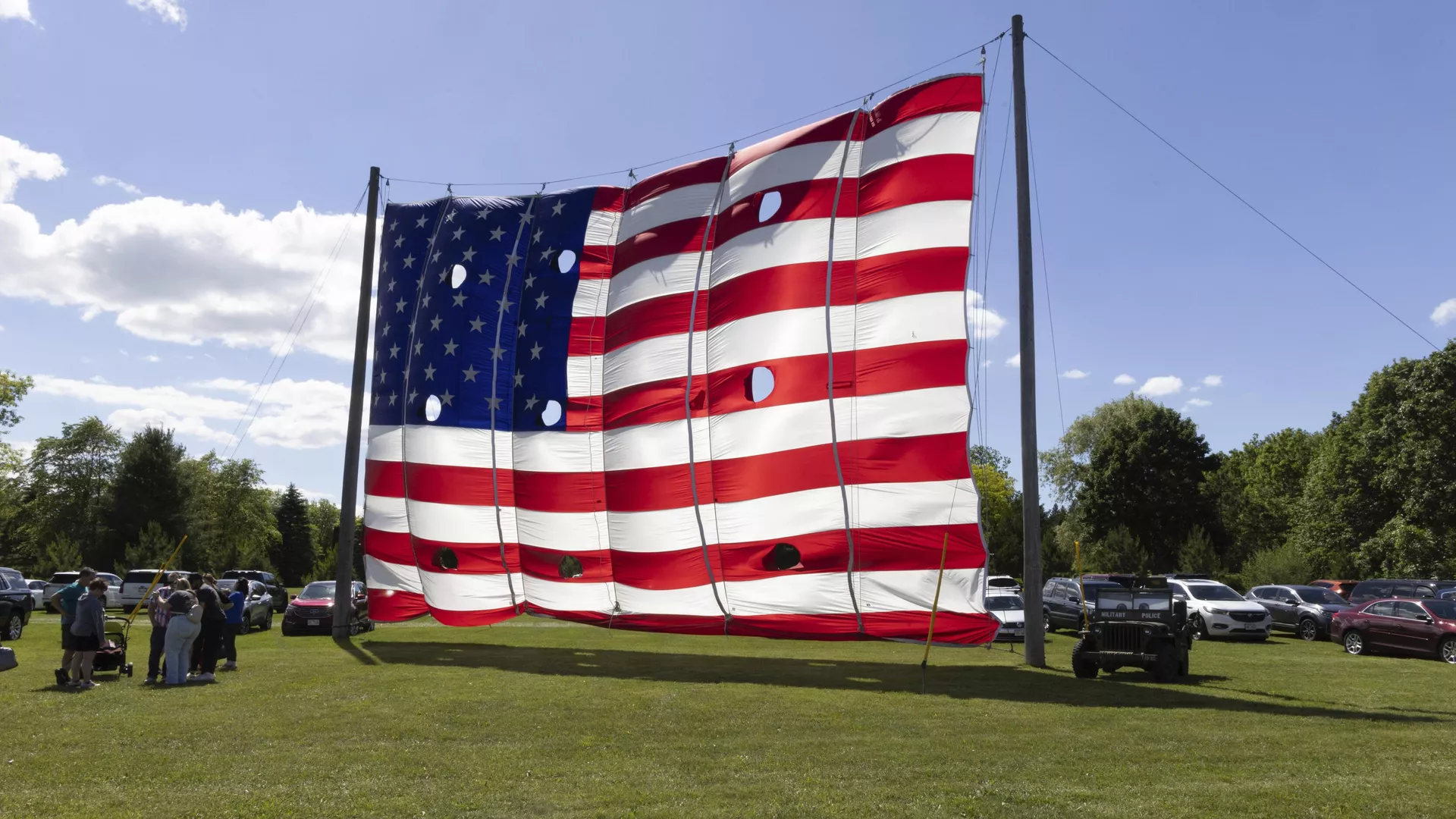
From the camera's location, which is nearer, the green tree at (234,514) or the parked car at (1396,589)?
the parked car at (1396,589)

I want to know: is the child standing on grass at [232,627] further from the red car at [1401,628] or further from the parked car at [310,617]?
the red car at [1401,628]

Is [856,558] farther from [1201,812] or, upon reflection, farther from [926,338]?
[1201,812]

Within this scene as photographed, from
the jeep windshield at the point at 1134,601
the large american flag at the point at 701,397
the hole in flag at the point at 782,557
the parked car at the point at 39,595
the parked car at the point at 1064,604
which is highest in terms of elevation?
the large american flag at the point at 701,397

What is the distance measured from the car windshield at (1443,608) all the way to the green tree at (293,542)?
88101 millimetres

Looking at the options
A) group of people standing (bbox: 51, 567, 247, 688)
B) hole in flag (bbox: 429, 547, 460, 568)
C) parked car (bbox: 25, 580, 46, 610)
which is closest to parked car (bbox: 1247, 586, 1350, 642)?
hole in flag (bbox: 429, 547, 460, 568)

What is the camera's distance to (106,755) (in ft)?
30.8

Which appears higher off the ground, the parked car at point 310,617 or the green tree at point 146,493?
the green tree at point 146,493

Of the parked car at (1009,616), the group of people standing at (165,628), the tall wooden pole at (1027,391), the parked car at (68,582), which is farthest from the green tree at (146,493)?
the tall wooden pole at (1027,391)

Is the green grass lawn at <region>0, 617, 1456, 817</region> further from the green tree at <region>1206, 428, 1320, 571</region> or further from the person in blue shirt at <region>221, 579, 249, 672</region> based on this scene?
the green tree at <region>1206, 428, 1320, 571</region>

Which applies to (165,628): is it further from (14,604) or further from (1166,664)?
(1166,664)

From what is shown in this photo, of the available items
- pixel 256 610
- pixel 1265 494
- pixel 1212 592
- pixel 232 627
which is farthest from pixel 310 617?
pixel 1265 494

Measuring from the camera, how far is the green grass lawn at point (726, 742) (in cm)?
775

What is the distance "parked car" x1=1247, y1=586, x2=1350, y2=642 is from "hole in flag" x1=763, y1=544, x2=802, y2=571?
17.1 meters

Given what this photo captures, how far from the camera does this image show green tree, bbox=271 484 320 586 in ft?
295
